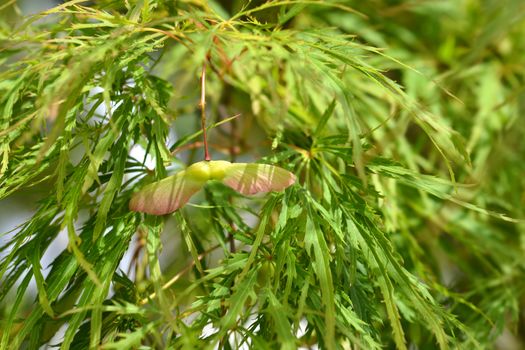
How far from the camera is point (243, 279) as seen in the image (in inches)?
17.8

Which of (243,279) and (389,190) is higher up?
(243,279)

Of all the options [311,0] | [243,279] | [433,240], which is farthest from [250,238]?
[433,240]

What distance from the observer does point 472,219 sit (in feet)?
2.80

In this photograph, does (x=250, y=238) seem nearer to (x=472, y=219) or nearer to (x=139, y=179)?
(x=139, y=179)

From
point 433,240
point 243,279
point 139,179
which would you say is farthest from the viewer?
point 433,240

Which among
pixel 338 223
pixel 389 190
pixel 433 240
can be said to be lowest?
pixel 433 240

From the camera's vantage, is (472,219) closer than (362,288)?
No

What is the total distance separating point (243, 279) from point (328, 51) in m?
0.17

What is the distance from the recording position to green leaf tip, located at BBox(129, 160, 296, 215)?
45cm

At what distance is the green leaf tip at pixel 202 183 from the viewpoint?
450 mm

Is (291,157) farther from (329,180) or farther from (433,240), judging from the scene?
(433,240)

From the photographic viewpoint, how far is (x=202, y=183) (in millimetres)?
456

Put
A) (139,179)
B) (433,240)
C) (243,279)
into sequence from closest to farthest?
(243,279) < (139,179) < (433,240)

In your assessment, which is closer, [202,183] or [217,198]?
[202,183]
